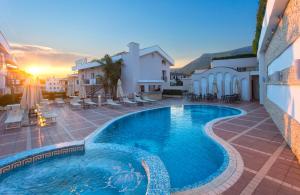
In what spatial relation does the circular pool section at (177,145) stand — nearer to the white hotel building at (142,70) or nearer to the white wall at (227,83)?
the white hotel building at (142,70)

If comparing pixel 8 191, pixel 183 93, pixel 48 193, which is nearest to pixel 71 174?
pixel 48 193

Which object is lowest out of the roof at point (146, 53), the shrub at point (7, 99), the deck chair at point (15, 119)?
the deck chair at point (15, 119)

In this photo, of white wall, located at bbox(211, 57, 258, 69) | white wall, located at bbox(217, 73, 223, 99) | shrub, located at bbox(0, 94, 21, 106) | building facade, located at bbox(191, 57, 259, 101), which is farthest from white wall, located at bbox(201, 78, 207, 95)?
Result: shrub, located at bbox(0, 94, 21, 106)

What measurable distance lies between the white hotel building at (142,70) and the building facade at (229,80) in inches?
246

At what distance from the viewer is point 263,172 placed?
4.25 meters

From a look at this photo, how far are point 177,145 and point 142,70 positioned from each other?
1914 cm

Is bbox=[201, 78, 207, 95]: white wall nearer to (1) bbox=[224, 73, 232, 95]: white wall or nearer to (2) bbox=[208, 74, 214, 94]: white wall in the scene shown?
(2) bbox=[208, 74, 214, 94]: white wall

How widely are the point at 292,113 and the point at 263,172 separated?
9.10 feet

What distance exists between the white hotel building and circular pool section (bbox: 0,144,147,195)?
1613 centimetres

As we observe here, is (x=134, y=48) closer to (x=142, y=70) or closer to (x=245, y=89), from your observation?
(x=142, y=70)

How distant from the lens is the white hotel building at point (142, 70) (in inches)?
915

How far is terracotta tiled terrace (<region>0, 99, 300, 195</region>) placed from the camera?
146 inches

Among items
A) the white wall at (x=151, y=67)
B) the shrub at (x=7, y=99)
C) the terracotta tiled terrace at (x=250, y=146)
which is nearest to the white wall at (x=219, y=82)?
the white wall at (x=151, y=67)

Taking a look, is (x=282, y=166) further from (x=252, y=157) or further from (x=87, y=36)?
(x=87, y=36)
